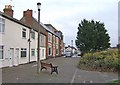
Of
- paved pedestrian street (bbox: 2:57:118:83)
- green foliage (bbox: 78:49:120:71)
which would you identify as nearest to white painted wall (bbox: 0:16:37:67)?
paved pedestrian street (bbox: 2:57:118:83)

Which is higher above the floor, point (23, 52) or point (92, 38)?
point (92, 38)

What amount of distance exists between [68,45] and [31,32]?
4178 inches

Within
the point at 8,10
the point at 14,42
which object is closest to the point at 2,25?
the point at 14,42

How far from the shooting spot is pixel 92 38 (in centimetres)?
6338

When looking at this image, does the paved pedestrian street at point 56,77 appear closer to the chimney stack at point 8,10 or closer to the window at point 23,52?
the window at point 23,52

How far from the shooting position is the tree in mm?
63656

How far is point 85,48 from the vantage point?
65562mm

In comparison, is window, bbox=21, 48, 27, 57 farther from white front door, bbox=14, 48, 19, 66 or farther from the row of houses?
white front door, bbox=14, 48, 19, 66

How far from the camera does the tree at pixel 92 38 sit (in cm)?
6366

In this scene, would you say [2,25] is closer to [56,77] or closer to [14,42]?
[14,42]

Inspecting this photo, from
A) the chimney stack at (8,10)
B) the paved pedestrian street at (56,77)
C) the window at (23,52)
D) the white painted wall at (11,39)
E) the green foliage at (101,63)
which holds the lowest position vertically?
the paved pedestrian street at (56,77)

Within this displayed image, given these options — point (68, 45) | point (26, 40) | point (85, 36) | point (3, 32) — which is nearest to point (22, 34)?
point (26, 40)

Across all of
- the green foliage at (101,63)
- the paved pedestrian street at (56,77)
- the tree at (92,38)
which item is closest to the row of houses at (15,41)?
the paved pedestrian street at (56,77)

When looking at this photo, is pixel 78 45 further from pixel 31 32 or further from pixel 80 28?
pixel 31 32
